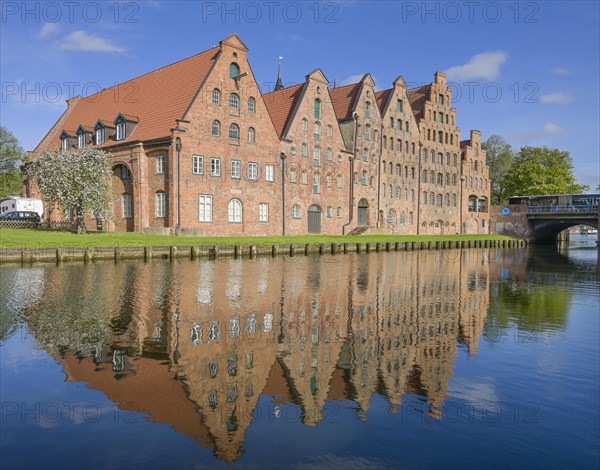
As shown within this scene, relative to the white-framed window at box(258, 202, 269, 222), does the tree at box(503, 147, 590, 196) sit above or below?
above

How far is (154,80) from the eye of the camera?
169ft

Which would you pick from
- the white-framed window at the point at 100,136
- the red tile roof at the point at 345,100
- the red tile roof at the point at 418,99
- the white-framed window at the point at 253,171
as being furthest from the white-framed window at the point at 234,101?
the red tile roof at the point at 418,99

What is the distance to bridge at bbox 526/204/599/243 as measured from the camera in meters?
76.4

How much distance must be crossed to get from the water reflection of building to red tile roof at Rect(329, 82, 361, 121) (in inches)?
1703

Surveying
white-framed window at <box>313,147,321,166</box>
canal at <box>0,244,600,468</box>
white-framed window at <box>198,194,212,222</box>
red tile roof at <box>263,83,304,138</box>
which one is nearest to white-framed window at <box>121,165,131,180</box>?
white-framed window at <box>198,194,212,222</box>

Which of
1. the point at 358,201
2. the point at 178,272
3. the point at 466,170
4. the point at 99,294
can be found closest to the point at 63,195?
the point at 178,272

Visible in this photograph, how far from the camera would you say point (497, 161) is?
10769 cm

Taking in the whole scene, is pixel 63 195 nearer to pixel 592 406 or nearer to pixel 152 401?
pixel 152 401

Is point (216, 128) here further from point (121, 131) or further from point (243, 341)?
point (243, 341)

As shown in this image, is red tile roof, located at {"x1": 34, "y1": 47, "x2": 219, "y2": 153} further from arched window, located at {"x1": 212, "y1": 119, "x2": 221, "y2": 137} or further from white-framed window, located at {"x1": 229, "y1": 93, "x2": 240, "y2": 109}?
white-framed window, located at {"x1": 229, "y1": 93, "x2": 240, "y2": 109}

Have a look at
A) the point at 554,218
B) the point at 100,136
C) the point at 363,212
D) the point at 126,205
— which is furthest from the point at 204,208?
the point at 554,218

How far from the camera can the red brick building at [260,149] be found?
44312 millimetres

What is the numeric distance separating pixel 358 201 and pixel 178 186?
2616cm

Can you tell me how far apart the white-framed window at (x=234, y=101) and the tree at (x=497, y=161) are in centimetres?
7362
